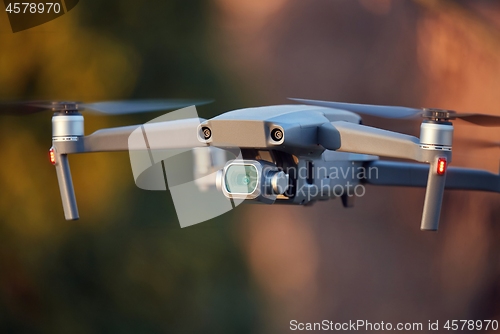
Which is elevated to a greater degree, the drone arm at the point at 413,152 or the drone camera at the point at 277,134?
the drone camera at the point at 277,134

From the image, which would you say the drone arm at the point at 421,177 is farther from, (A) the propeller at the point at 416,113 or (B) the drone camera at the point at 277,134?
(B) the drone camera at the point at 277,134

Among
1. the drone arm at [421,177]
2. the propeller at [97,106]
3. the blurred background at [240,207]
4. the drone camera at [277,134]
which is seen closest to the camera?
the drone camera at [277,134]

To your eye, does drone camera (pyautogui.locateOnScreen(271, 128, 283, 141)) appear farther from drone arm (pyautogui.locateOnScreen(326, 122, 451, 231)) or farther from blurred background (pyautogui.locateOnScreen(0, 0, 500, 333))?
blurred background (pyautogui.locateOnScreen(0, 0, 500, 333))

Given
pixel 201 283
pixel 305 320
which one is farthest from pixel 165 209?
pixel 305 320

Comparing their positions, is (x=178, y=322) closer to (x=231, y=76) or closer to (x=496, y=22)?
(x=231, y=76)

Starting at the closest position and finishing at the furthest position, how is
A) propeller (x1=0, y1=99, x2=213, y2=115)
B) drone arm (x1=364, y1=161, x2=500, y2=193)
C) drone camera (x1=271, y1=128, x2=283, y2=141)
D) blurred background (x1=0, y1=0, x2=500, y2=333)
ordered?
drone camera (x1=271, y1=128, x2=283, y2=141) < propeller (x1=0, y1=99, x2=213, y2=115) < drone arm (x1=364, y1=161, x2=500, y2=193) < blurred background (x1=0, y1=0, x2=500, y2=333)

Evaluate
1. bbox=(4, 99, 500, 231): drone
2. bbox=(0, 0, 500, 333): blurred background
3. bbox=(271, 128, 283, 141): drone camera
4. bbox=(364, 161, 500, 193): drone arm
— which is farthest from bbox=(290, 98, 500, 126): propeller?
bbox=(0, 0, 500, 333): blurred background

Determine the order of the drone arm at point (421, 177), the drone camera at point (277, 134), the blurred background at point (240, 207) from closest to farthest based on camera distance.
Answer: the drone camera at point (277, 134)
the drone arm at point (421, 177)
the blurred background at point (240, 207)

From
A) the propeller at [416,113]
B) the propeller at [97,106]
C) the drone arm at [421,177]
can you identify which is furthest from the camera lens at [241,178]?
the drone arm at [421,177]
